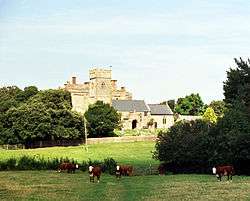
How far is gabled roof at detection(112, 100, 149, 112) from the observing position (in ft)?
394

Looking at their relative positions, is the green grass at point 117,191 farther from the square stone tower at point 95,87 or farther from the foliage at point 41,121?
the square stone tower at point 95,87

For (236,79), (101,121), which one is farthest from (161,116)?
(236,79)

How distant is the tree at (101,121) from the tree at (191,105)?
53.3m

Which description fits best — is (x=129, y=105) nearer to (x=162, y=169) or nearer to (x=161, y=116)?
(x=161, y=116)

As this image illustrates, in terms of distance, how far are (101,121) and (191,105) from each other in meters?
59.2

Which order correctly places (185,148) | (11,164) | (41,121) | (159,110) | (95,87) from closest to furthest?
1. (185,148)
2. (11,164)
3. (41,121)
4. (95,87)
5. (159,110)

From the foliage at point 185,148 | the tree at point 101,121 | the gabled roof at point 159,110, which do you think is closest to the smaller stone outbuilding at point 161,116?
the gabled roof at point 159,110

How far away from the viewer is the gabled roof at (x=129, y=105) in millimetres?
120119

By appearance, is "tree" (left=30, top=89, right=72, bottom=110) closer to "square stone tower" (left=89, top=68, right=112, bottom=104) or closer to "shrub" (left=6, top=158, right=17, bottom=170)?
"square stone tower" (left=89, top=68, right=112, bottom=104)

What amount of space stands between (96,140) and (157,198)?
61.4 meters

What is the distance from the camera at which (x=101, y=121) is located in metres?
89.6

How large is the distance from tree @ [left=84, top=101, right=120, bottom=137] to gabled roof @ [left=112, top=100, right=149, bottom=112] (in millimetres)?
25434

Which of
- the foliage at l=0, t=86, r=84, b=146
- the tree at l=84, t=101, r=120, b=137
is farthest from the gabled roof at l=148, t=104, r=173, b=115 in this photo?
the foliage at l=0, t=86, r=84, b=146

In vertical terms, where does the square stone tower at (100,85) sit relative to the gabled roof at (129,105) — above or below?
above
